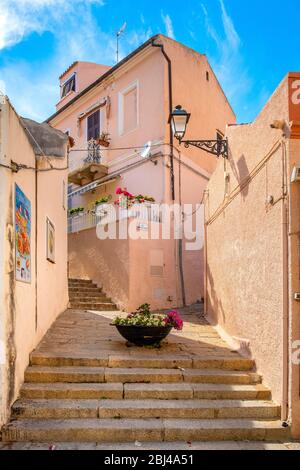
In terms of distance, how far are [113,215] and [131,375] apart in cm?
748

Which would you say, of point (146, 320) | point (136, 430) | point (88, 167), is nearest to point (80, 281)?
point (88, 167)

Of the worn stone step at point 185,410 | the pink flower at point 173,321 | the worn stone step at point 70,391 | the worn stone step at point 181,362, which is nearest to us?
the worn stone step at point 185,410

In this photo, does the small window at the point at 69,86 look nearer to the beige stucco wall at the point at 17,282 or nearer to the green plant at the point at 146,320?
the beige stucco wall at the point at 17,282

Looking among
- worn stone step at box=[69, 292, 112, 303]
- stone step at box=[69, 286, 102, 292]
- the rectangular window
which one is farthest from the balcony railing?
the rectangular window

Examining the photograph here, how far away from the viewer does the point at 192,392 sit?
20.4ft

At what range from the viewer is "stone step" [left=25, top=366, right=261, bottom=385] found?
642 cm

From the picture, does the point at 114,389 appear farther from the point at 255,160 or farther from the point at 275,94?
the point at 275,94

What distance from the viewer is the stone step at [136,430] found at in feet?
17.2

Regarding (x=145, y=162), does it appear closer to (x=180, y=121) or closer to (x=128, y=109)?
→ (x=128, y=109)

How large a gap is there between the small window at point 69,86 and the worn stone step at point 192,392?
17.7m

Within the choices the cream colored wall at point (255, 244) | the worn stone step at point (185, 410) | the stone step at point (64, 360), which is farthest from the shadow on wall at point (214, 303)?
the worn stone step at point (185, 410)

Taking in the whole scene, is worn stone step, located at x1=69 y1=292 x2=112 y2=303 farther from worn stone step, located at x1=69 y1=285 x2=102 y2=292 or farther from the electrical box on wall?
the electrical box on wall

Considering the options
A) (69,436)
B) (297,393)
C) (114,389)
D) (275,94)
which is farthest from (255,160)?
(69,436)
